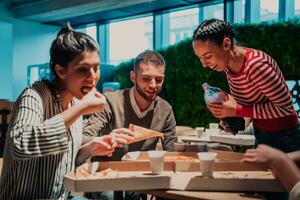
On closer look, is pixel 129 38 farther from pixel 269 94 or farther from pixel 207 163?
pixel 207 163

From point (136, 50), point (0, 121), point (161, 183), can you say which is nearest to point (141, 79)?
point (161, 183)

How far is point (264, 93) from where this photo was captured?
1.70m

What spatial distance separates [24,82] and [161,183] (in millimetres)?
10207

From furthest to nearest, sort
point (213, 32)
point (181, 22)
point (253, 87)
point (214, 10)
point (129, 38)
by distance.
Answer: point (129, 38) < point (181, 22) < point (214, 10) < point (213, 32) < point (253, 87)

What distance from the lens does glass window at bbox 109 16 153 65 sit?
9.46 meters

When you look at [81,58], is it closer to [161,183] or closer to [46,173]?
[46,173]

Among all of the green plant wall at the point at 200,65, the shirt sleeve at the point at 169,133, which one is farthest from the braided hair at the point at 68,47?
the green plant wall at the point at 200,65

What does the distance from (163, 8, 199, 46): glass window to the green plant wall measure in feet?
2.76

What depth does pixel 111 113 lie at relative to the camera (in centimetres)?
238

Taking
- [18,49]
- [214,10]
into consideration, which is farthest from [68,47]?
[18,49]

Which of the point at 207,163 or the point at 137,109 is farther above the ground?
the point at 137,109

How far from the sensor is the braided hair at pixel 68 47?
1538 mm

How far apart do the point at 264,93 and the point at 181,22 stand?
739 cm

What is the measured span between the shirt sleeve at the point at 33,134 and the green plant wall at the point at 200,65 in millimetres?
5096
